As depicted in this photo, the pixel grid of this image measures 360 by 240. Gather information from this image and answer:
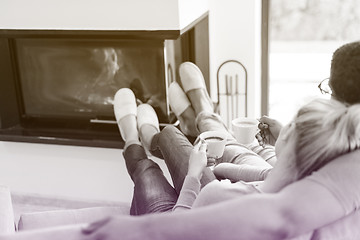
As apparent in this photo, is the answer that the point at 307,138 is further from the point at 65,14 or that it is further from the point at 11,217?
the point at 65,14

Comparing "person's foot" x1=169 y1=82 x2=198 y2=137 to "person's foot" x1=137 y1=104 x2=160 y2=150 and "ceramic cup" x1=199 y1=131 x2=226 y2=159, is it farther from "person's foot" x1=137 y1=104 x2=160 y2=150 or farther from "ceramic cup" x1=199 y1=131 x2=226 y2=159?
"ceramic cup" x1=199 y1=131 x2=226 y2=159

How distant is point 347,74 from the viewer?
3.75 feet

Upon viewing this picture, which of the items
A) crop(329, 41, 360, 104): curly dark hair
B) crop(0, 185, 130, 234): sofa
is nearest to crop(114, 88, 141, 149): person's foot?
crop(0, 185, 130, 234): sofa

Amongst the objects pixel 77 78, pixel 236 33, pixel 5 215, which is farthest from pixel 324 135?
pixel 77 78

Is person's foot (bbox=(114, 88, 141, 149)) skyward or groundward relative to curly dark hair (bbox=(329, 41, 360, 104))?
groundward

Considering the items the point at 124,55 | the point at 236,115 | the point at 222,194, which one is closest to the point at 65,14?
the point at 124,55

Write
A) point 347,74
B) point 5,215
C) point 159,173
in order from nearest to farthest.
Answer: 1. point 347,74
2. point 5,215
3. point 159,173

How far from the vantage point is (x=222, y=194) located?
1.09 m

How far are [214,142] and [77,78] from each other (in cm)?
114

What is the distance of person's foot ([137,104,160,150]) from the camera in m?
2.08

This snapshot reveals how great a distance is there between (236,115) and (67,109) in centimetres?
96

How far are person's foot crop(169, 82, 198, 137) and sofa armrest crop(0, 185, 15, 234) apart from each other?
989 millimetres

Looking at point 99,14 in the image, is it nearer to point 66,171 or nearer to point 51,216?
point 66,171

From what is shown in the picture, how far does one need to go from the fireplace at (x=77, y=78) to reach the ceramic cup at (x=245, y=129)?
67 cm
